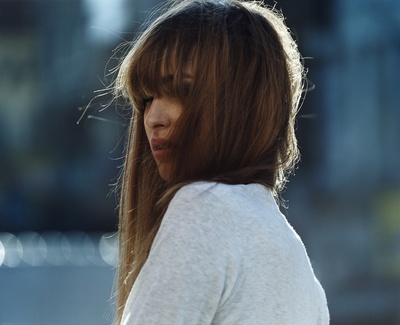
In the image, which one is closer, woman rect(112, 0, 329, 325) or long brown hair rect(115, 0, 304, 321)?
woman rect(112, 0, 329, 325)

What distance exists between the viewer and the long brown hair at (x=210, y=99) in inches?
45.9

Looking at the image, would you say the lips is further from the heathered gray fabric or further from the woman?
the heathered gray fabric

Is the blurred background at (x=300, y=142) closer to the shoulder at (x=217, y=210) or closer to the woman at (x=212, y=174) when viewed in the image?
the woman at (x=212, y=174)

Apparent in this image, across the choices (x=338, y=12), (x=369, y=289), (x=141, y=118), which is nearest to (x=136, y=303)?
(x=141, y=118)

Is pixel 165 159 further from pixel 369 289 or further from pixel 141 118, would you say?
pixel 369 289

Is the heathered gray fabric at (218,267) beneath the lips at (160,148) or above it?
beneath

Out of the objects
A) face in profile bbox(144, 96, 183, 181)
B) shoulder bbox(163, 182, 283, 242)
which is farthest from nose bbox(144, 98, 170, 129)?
shoulder bbox(163, 182, 283, 242)

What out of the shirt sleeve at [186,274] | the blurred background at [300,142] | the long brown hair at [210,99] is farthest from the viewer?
the blurred background at [300,142]

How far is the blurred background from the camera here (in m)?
7.16

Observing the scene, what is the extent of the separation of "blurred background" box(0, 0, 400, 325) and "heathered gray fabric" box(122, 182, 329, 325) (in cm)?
579

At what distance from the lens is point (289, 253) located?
44.2 inches

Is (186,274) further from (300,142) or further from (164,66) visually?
(300,142)

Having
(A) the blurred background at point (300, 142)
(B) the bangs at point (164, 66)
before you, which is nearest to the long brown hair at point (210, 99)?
(B) the bangs at point (164, 66)

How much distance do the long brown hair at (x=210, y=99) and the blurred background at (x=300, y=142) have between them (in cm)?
561
